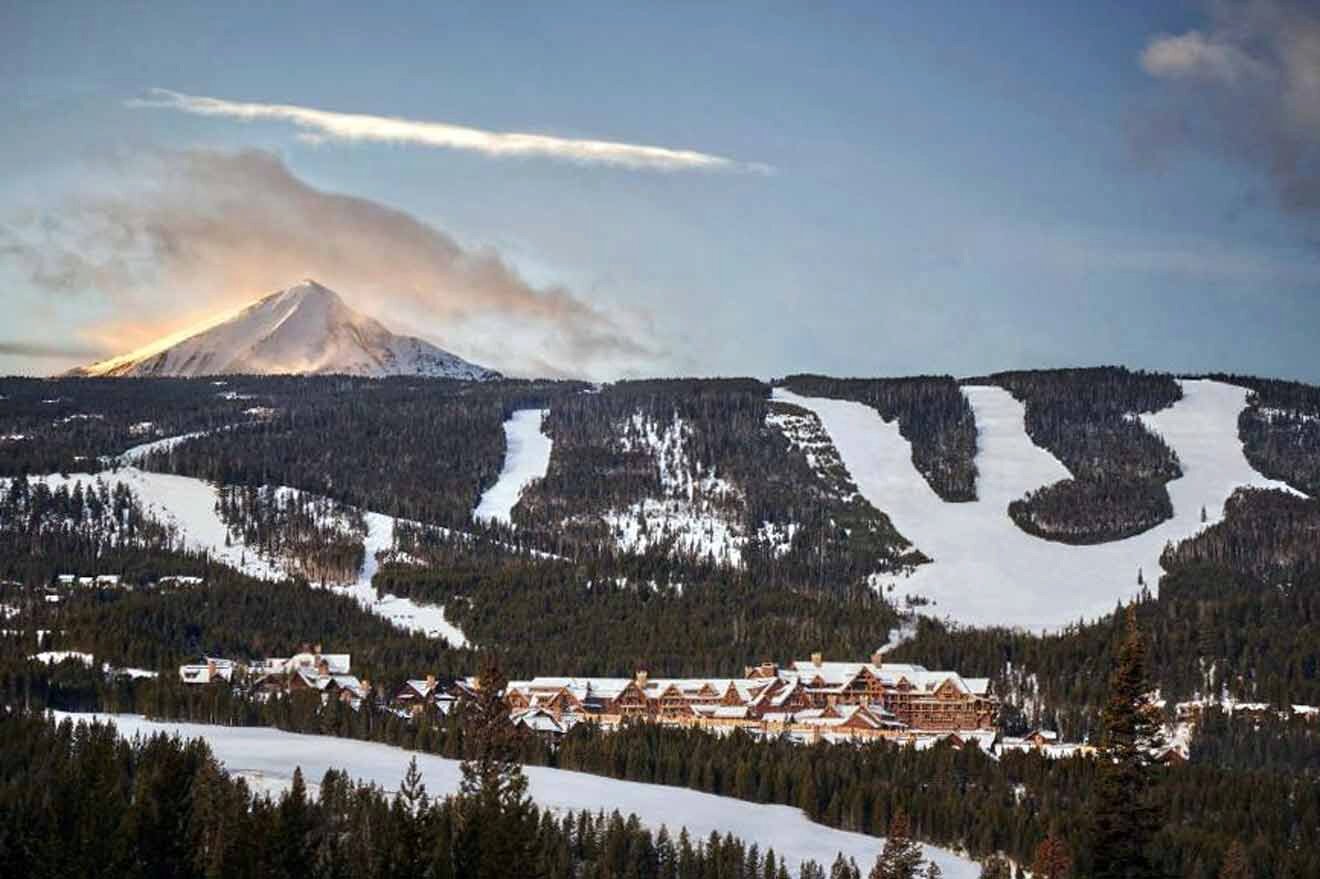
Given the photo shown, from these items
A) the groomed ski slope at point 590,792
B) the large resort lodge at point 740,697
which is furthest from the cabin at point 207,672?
the groomed ski slope at point 590,792

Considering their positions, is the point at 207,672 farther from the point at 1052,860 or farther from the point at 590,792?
the point at 1052,860

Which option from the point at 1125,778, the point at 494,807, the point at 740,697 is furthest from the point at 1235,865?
the point at 740,697

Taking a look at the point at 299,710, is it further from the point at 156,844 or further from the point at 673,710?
the point at 156,844

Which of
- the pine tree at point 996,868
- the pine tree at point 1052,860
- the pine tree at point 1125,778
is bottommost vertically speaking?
the pine tree at point 996,868

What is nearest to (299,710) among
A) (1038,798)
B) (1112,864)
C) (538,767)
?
(538,767)

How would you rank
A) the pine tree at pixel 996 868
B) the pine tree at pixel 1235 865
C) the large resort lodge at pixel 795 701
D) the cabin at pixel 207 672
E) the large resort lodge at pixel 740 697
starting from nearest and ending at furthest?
1. the pine tree at pixel 996 868
2. the pine tree at pixel 1235 865
3. the large resort lodge at pixel 740 697
4. the large resort lodge at pixel 795 701
5. the cabin at pixel 207 672

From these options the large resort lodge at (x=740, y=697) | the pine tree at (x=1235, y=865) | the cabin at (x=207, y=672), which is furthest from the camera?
the cabin at (x=207, y=672)

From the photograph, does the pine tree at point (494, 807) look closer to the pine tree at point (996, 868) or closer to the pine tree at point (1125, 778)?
the pine tree at point (996, 868)

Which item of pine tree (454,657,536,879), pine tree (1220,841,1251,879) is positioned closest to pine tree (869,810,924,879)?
pine tree (454,657,536,879)
